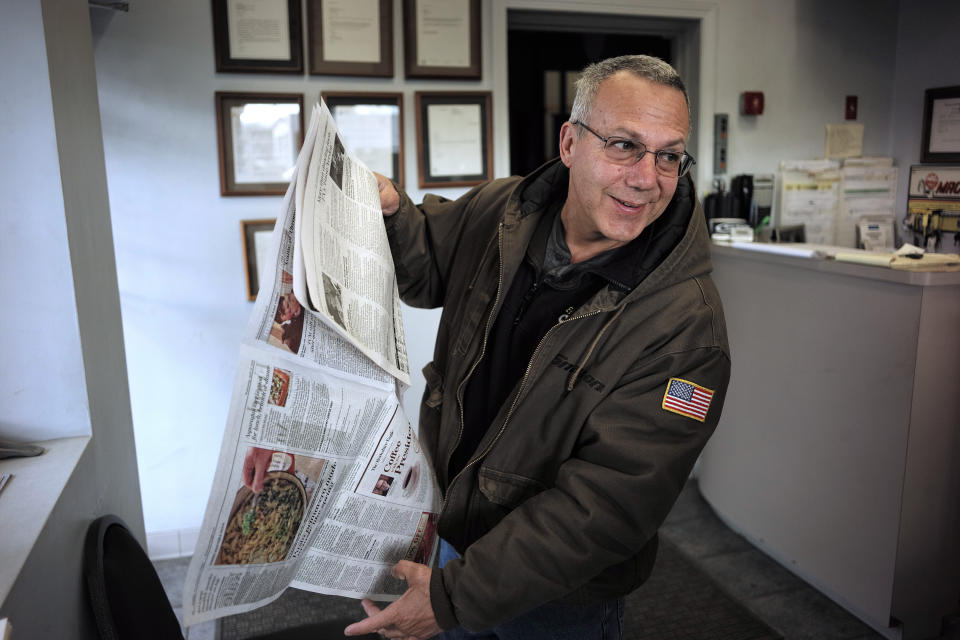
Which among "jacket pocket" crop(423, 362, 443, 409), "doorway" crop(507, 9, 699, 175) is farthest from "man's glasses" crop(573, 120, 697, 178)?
"doorway" crop(507, 9, 699, 175)

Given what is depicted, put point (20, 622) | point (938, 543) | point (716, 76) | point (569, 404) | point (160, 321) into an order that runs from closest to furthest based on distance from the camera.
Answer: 1. point (20, 622)
2. point (569, 404)
3. point (938, 543)
4. point (160, 321)
5. point (716, 76)

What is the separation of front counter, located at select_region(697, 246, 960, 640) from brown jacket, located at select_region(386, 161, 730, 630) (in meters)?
1.13

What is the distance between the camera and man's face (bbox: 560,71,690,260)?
3.62 ft

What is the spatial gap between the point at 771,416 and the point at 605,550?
1.66 m

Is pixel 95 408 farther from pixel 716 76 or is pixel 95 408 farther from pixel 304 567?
pixel 716 76

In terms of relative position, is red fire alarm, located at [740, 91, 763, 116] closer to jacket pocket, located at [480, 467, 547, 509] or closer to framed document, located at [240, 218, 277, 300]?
framed document, located at [240, 218, 277, 300]

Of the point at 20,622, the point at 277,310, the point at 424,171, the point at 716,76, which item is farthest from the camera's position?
the point at 716,76

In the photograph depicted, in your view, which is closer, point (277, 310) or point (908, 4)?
point (277, 310)

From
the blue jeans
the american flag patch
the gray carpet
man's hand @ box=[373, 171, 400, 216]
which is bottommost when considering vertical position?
the gray carpet

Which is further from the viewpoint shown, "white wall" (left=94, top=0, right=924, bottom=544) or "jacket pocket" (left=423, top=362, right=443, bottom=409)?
"white wall" (left=94, top=0, right=924, bottom=544)

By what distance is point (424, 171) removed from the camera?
2.62 meters

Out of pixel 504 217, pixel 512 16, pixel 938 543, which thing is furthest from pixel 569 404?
pixel 512 16

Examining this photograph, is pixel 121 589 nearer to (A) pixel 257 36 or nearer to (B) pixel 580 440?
(B) pixel 580 440

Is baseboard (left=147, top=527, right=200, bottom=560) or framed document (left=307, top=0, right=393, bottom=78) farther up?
framed document (left=307, top=0, right=393, bottom=78)
